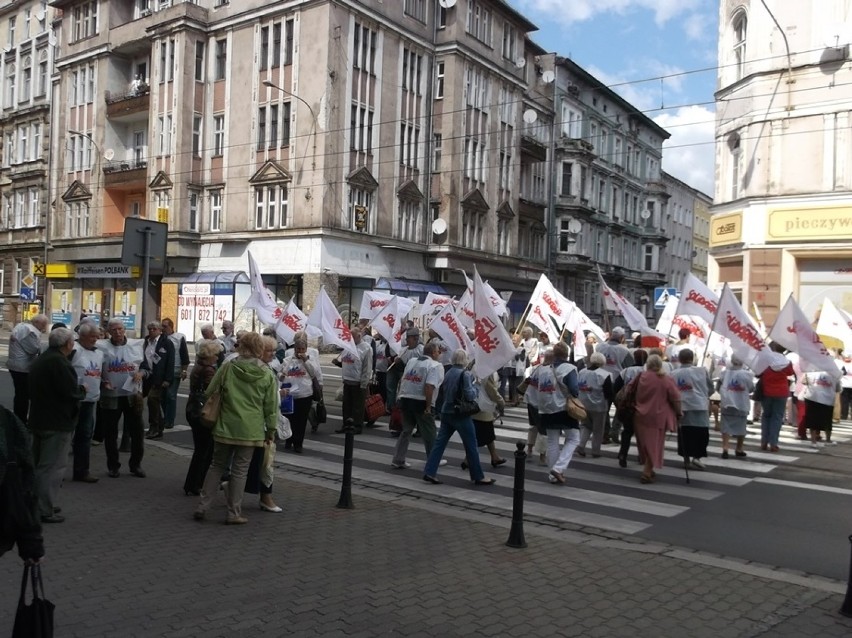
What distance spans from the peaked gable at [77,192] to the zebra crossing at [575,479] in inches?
1359

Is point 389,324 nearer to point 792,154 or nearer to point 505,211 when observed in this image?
point 792,154

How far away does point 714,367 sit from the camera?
1585 centimetres

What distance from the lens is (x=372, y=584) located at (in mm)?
5910

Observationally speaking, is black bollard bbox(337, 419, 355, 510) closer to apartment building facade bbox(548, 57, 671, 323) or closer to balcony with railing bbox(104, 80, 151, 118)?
balcony with railing bbox(104, 80, 151, 118)

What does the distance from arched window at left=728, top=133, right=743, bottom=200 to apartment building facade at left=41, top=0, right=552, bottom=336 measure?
1556 cm

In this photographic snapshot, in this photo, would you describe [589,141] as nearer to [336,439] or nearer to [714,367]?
[714,367]

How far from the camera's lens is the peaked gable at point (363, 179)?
3409cm

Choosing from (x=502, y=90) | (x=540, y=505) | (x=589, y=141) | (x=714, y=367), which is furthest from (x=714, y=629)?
(x=589, y=141)

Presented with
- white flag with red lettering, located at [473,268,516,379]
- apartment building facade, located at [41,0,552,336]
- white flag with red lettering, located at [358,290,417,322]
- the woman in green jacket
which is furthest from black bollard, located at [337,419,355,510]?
apartment building facade, located at [41,0,552,336]

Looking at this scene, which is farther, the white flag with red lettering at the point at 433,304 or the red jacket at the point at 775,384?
the white flag with red lettering at the point at 433,304

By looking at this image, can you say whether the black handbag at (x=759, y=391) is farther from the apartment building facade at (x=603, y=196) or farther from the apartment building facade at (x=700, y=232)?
the apartment building facade at (x=700, y=232)

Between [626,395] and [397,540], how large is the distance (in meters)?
4.64

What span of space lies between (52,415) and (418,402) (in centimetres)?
462

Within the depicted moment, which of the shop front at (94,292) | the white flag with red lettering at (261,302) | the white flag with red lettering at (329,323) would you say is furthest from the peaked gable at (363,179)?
the white flag with red lettering at (329,323)
